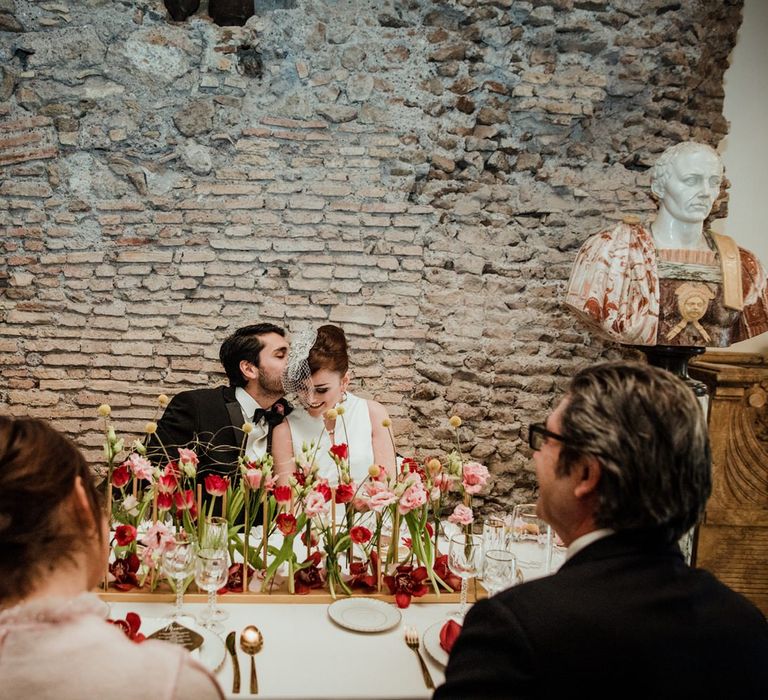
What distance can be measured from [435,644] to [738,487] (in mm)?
2200

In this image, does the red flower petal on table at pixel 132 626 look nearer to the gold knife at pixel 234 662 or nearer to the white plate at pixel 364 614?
the gold knife at pixel 234 662

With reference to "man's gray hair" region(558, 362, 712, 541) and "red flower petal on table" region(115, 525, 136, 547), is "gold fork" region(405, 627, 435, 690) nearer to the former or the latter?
"man's gray hair" region(558, 362, 712, 541)

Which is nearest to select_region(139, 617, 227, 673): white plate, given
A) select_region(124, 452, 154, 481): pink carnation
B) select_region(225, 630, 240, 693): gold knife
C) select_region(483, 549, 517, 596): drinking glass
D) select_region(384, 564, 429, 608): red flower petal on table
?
select_region(225, 630, 240, 693): gold knife

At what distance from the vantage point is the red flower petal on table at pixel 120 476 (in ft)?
6.30

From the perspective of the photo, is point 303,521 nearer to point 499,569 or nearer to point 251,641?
point 251,641

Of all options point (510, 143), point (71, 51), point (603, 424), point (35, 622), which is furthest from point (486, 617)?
point (71, 51)

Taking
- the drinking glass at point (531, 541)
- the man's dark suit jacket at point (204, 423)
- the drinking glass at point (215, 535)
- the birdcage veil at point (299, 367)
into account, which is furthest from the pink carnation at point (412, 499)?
the man's dark suit jacket at point (204, 423)

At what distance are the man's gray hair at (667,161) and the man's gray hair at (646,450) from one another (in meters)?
1.97

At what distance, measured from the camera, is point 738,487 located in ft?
10.3

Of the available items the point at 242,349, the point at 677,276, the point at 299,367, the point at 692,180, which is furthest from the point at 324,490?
the point at 692,180

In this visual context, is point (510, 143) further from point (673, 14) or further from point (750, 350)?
point (750, 350)

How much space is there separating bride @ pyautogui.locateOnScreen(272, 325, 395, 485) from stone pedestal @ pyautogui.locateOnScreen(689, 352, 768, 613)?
1.54 m

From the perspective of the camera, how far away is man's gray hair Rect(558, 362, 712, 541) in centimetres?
114

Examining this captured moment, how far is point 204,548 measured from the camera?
170 cm
